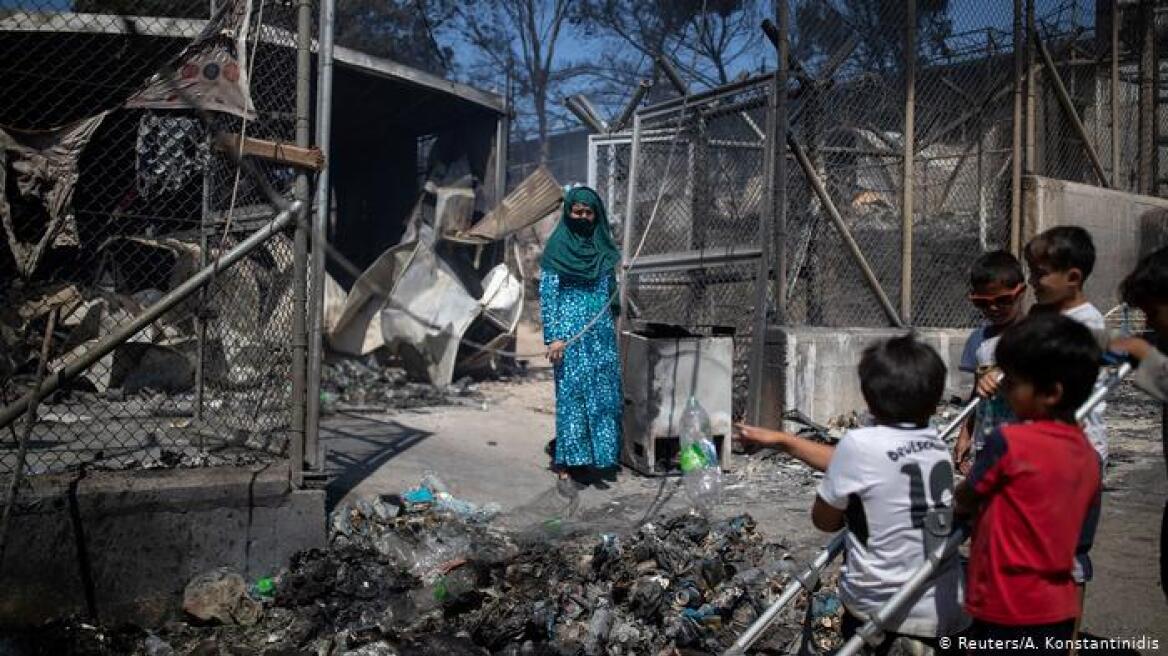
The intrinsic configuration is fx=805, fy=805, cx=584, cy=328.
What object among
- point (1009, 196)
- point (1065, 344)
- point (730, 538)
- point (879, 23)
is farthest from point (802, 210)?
point (1065, 344)

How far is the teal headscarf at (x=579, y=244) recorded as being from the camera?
563 cm

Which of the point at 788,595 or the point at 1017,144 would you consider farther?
the point at 1017,144

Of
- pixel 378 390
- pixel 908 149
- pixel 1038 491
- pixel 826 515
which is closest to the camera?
pixel 1038 491

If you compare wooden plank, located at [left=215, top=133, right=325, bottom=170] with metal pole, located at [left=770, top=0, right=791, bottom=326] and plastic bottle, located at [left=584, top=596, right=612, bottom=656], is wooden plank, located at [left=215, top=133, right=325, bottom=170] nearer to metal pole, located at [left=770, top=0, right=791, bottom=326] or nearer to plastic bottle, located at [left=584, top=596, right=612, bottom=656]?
plastic bottle, located at [left=584, top=596, right=612, bottom=656]

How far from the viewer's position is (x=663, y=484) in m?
5.68

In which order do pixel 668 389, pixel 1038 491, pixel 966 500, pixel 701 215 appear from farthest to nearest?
1. pixel 701 215
2. pixel 668 389
3. pixel 966 500
4. pixel 1038 491

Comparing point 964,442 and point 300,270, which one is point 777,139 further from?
point 300,270

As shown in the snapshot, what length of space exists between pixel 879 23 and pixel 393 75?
18.7 ft

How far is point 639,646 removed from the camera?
3168 millimetres

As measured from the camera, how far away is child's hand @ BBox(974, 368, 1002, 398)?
271 cm

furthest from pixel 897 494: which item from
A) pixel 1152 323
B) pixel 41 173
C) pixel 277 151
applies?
pixel 41 173

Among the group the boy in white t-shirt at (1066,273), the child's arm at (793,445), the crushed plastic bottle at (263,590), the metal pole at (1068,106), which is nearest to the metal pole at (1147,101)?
the metal pole at (1068,106)

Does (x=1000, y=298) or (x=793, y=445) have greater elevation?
(x=1000, y=298)

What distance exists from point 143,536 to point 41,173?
281 centimetres
